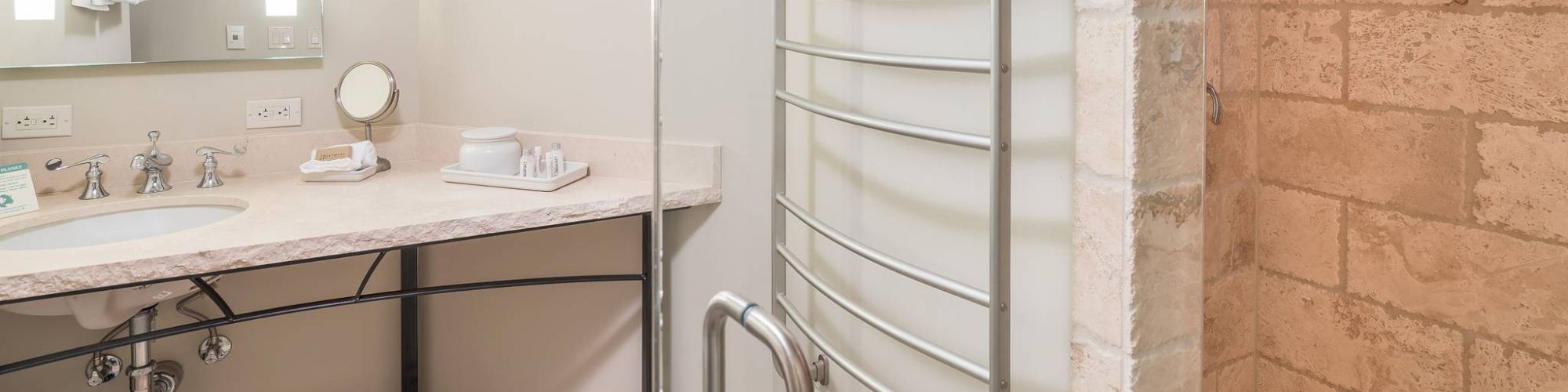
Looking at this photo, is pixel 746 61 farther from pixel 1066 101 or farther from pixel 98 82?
pixel 98 82

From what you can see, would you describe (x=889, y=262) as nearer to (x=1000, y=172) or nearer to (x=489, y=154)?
(x=1000, y=172)

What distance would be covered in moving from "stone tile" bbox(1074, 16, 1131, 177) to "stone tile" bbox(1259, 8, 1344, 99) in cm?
131

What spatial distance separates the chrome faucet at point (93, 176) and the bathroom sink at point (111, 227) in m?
0.10

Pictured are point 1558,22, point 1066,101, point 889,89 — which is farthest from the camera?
point 1558,22

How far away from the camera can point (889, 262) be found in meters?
0.84

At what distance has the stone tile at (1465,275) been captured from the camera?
1498 mm

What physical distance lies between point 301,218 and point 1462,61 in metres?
2.02

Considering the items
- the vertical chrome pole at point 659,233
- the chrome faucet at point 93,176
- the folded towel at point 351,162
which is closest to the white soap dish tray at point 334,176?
the folded towel at point 351,162

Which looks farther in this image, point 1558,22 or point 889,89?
point 1558,22

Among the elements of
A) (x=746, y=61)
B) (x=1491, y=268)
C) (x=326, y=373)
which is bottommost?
(x=326, y=373)

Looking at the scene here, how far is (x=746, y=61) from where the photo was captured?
963mm

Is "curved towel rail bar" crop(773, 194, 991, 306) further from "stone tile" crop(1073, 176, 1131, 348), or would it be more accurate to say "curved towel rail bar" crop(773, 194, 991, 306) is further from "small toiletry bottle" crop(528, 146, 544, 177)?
"small toiletry bottle" crop(528, 146, 544, 177)

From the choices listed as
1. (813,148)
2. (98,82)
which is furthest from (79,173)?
(813,148)

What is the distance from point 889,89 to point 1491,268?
135cm
